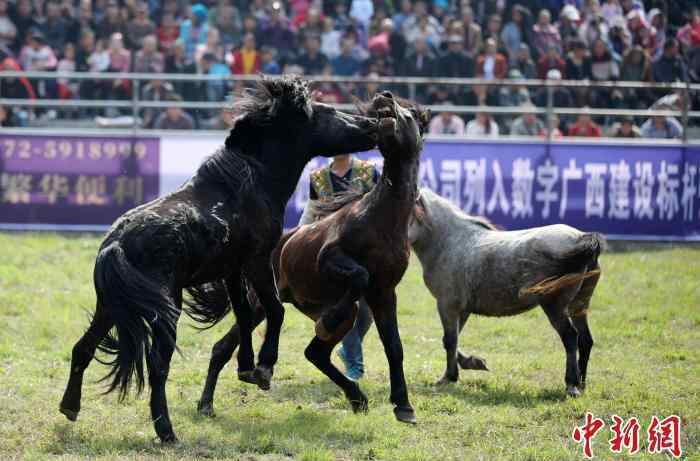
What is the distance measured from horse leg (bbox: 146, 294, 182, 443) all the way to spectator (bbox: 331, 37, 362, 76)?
1140 centimetres

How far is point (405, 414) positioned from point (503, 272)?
1847mm

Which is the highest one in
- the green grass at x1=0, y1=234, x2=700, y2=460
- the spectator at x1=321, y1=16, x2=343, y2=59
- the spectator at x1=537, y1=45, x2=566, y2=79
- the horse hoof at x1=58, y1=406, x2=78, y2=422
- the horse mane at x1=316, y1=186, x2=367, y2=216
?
the spectator at x1=321, y1=16, x2=343, y2=59

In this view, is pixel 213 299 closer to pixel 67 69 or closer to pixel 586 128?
pixel 586 128

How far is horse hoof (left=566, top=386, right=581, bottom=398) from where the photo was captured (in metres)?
7.80

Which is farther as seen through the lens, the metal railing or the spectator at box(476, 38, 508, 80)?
the spectator at box(476, 38, 508, 80)

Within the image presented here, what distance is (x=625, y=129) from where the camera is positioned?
49.7 feet

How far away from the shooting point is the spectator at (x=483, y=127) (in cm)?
1509

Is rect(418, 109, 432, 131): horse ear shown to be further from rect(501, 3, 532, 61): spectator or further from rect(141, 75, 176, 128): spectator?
rect(501, 3, 532, 61): spectator

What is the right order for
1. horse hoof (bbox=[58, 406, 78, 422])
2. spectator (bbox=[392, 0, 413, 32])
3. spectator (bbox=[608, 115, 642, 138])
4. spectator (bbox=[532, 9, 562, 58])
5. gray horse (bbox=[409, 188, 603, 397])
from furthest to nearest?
spectator (bbox=[392, 0, 413, 32]), spectator (bbox=[532, 9, 562, 58]), spectator (bbox=[608, 115, 642, 138]), gray horse (bbox=[409, 188, 603, 397]), horse hoof (bbox=[58, 406, 78, 422])

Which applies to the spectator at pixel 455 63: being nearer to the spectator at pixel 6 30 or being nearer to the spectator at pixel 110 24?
the spectator at pixel 110 24

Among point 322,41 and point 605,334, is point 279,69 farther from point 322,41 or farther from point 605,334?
point 605,334

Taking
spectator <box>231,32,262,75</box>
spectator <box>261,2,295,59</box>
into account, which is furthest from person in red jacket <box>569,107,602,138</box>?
spectator <box>261,2,295,59</box>

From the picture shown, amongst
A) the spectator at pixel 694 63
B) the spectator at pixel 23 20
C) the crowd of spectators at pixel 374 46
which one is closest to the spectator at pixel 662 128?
the crowd of spectators at pixel 374 46

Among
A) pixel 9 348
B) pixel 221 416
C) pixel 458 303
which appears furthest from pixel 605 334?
pixel 9 348
